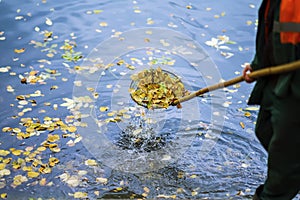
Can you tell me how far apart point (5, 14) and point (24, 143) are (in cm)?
208

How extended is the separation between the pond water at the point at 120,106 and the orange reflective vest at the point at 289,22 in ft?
4.37

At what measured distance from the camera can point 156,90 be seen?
124 inches

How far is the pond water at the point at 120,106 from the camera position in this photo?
2953 mm

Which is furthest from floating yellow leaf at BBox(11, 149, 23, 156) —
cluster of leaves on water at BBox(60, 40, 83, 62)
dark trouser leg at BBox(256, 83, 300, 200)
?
dark trouser leg at BBox(256, 83, 300, 200)

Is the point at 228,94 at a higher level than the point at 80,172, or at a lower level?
higher

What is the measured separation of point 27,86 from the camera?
378 cm

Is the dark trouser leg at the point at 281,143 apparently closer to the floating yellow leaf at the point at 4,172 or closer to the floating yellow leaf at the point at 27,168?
the floating yellow leaf at the point at 27,168

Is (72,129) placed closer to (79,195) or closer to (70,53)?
(79,195)

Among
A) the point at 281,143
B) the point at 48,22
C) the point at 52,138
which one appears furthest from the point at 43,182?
the point at 48,22

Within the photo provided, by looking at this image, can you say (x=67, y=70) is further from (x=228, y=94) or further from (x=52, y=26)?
(x=228, y=94)

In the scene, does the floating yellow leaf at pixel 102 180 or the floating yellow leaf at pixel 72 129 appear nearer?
the floating yellow leaf at pixel 102 180

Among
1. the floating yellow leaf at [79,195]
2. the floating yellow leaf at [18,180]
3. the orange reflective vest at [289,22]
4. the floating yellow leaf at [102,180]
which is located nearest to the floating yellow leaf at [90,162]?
the floating yellow leaf at [102,180]

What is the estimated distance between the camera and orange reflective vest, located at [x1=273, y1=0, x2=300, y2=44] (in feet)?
5.82

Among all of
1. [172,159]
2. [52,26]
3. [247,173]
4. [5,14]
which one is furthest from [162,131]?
[5,14]
